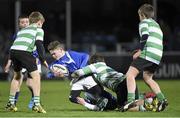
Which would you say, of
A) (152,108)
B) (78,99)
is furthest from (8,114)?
(152,108)

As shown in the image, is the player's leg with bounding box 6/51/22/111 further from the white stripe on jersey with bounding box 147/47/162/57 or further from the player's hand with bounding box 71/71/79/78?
the white stripe on jersey with bounding box 147/47/162/57

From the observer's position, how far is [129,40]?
103 ft

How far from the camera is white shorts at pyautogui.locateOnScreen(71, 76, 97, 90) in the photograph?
50.0ft

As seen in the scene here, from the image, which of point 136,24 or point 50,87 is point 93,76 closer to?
point 50,87

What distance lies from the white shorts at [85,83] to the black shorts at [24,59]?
0.92 meters

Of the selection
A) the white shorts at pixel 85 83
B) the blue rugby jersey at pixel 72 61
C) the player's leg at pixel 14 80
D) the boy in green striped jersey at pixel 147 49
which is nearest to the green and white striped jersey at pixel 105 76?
the white shorts at pixel 85 83

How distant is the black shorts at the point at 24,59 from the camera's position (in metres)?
14.9

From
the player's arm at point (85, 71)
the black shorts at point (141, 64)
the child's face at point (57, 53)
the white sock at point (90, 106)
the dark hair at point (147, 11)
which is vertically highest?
the dark hair at point (147, 11)

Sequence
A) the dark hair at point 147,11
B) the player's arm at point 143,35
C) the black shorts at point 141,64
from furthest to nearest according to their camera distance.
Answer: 1. the dark hair at point 147,11
2. the black shorts at point 141,64
3. the player's arm at point 143,35

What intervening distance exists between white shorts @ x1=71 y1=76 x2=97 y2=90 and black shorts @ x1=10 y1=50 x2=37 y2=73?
921 mm

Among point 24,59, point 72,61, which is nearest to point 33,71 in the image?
point 24,59

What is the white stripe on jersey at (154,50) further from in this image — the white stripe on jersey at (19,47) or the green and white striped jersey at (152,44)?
the white stripe on jersey at (19,47)

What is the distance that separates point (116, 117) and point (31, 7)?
59.5 feet

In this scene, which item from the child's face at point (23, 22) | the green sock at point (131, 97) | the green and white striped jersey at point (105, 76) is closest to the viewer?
the green sock at point (131, 97)
